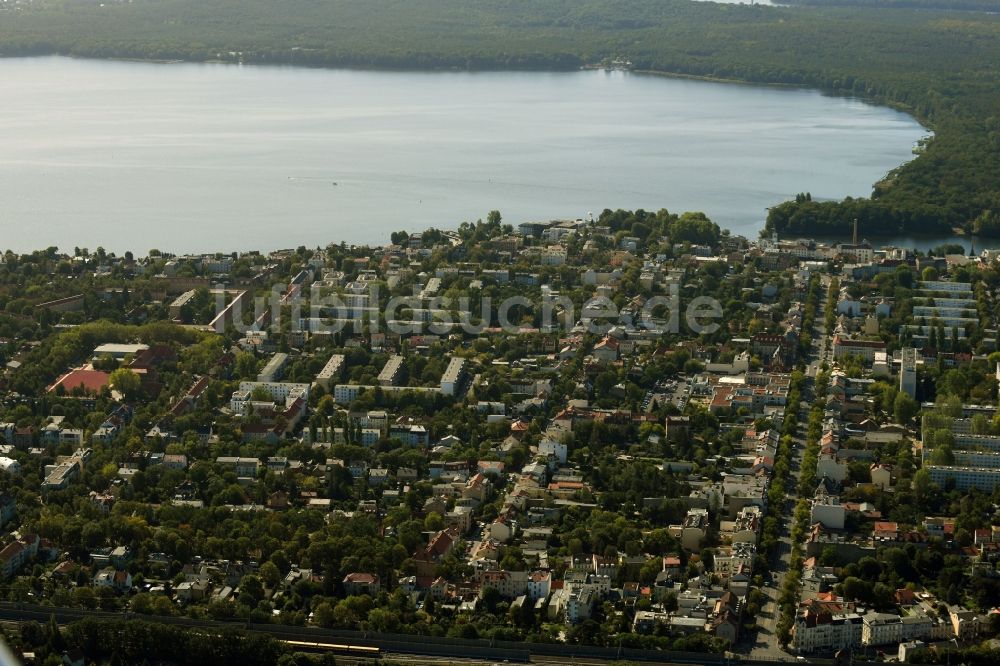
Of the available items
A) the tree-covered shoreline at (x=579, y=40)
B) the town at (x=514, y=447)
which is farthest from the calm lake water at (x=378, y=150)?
the town at (x=514, y=447)

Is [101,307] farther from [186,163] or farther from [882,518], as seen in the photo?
[186,163]

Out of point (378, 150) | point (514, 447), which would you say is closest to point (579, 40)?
point (378, 150)

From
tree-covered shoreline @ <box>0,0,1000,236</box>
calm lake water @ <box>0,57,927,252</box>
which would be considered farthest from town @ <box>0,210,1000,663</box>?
tree-covered shoreline @ <box>0,0,1000,236</box>

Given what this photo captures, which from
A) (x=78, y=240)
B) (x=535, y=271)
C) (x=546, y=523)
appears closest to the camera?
(x=546, y=523)

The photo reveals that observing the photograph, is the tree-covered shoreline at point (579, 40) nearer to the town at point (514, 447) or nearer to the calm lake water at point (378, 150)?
the calm lake water at point (378, 150)

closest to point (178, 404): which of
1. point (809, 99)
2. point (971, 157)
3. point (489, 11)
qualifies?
point (971, 157)

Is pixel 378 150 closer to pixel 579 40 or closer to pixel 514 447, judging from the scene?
pixel 514 447

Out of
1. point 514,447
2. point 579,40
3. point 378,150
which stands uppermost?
point 514,447
